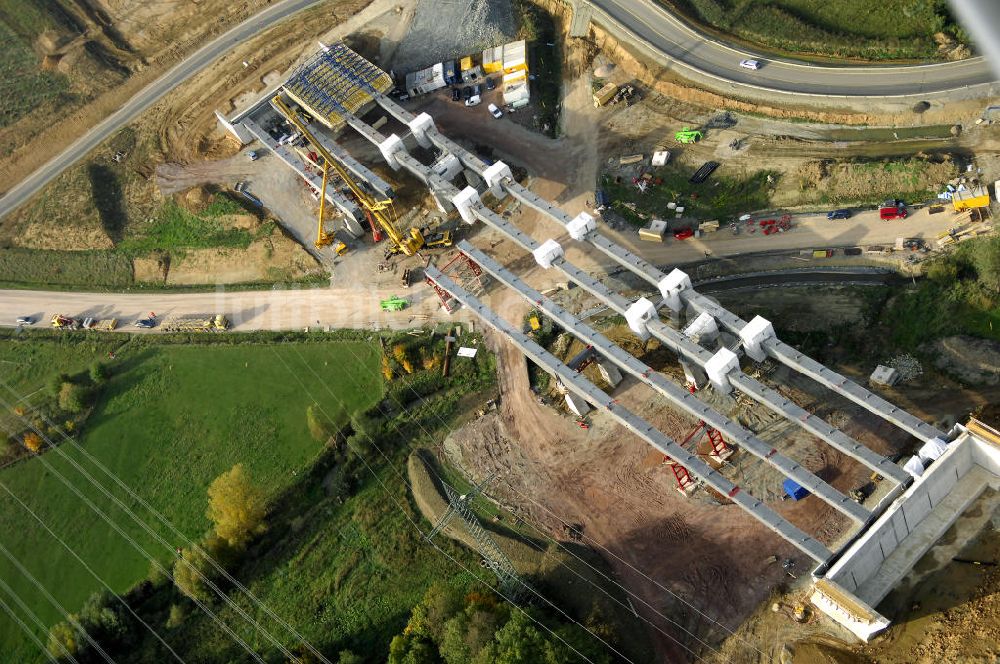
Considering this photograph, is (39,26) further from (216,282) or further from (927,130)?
(927,130)

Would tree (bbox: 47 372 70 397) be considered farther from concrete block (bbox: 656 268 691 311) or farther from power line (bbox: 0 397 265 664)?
concrete block (bbox: 656 268 691 311)

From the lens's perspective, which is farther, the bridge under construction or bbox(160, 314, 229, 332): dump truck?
bbox(160, 314, 229, 332): dump truck

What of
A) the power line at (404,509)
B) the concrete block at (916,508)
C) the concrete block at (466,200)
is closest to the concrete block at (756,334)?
the concrete block at (916,508)

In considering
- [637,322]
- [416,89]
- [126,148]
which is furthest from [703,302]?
[126,148]

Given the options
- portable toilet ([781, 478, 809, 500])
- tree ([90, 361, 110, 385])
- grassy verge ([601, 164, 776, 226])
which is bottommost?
tree ([90, 361, 110, 385])

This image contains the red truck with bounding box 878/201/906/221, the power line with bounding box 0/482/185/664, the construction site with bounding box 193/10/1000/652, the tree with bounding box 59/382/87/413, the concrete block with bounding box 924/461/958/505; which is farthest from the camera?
the tree with bounding box 59/382/87/413

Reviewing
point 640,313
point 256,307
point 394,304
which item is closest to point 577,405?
point 640,313

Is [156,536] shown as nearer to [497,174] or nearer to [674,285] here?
[497,174]

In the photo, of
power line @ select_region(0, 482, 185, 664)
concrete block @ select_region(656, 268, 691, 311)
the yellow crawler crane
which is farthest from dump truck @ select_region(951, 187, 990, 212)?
power line @ select_region(0, 482, 185, 664)
